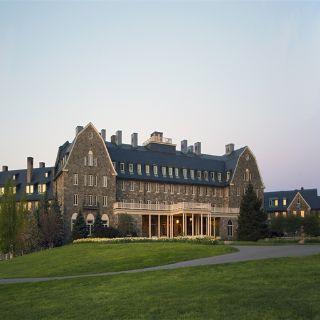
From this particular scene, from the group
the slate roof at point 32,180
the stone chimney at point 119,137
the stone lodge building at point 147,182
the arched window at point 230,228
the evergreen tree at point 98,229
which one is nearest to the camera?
the evergreen tree at point 98,229

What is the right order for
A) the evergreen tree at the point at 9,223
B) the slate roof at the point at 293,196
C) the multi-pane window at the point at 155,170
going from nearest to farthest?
1. the evergreen tree at the point at 9,223
2. the multi-pane window at the point at 155,170
3. the slate roof at the point at 293,196

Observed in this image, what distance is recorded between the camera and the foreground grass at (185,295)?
14172 millimetres

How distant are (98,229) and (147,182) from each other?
14686mm

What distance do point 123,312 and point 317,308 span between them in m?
5.62

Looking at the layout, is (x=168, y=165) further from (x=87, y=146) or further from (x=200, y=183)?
(x=87, y=146)

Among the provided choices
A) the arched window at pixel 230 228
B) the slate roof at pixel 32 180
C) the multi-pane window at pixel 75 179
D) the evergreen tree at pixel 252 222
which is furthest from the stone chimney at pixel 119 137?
the evergreen tree at pixel 252 222

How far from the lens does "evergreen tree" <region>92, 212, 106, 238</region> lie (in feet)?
194

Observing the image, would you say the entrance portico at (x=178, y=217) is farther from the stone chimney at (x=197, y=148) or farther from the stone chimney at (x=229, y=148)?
the stone chimney at (x=229, y=148)

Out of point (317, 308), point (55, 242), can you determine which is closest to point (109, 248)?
point (55, 242)

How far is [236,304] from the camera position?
14625mm

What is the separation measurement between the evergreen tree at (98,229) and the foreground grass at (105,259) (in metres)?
17.1

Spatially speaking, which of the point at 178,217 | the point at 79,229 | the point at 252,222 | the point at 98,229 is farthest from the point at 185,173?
the point at 79,229

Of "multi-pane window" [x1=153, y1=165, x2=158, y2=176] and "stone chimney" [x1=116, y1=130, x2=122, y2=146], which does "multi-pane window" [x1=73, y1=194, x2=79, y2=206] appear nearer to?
"multi-pane window" [x1=153, y1=165, x2=158, y2=176]

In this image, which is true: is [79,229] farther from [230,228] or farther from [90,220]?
[230,228]
